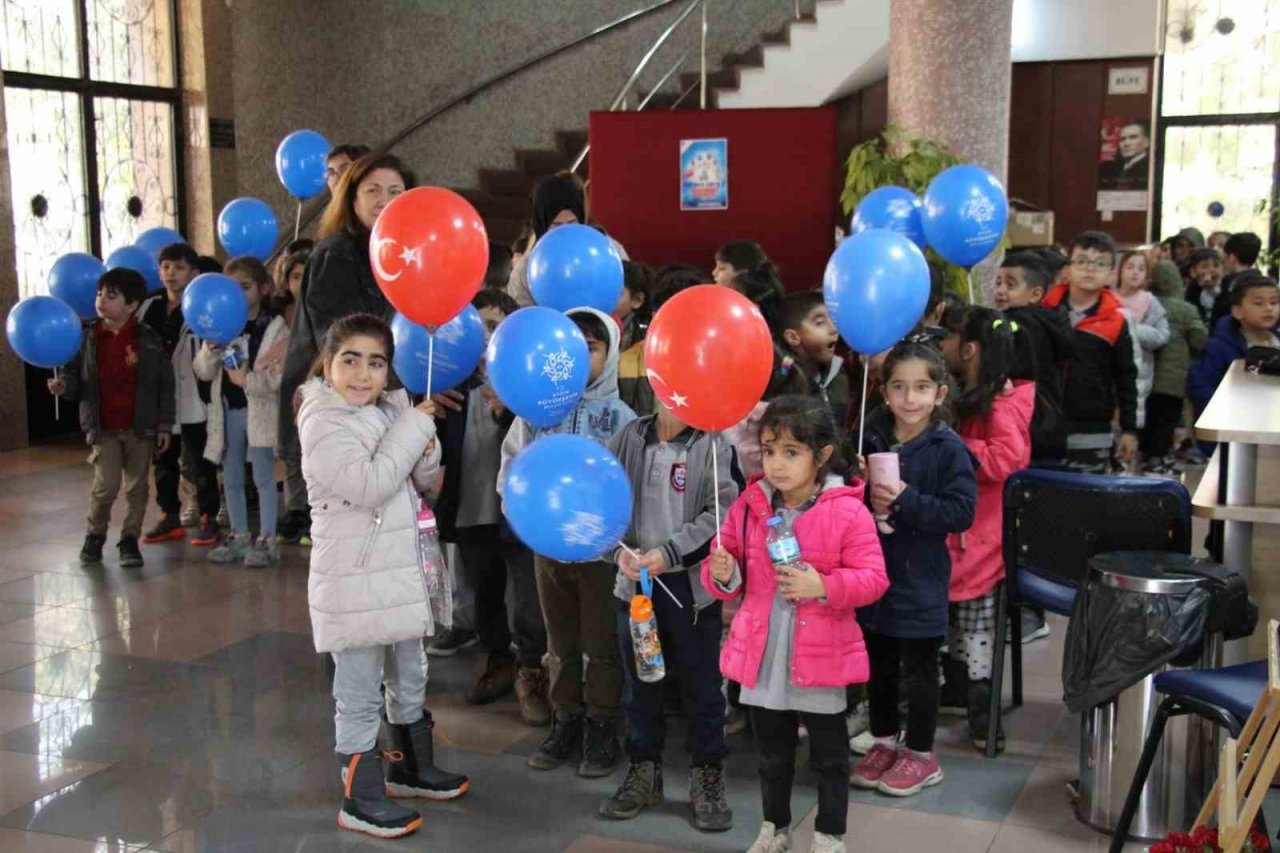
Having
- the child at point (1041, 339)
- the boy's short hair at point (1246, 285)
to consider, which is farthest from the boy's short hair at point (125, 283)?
the boy's short hair at point (1246, 285)

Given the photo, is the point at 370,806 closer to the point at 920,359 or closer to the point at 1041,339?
the point at 920,359

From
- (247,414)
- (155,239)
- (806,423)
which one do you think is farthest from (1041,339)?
(155,239)

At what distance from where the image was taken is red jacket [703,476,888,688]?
2.99m

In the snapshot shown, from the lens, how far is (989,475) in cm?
391

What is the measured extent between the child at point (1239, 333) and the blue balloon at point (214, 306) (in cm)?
400

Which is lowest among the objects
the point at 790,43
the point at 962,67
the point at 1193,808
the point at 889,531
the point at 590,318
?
the point at 1193,808

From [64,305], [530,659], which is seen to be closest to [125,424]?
[64,305]

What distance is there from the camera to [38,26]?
30.2ft

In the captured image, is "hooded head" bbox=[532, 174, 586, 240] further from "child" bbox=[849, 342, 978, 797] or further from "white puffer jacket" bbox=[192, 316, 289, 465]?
"child" bbox=[849, 342, 978, 797]

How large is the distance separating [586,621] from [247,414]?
9.35 feet

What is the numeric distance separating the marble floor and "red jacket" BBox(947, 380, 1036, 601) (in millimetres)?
493

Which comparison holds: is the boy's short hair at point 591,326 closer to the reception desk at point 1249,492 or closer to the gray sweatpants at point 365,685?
the gray sweatpants at point 365,685

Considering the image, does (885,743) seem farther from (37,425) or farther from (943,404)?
(37,425)

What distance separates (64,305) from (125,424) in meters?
0.64
